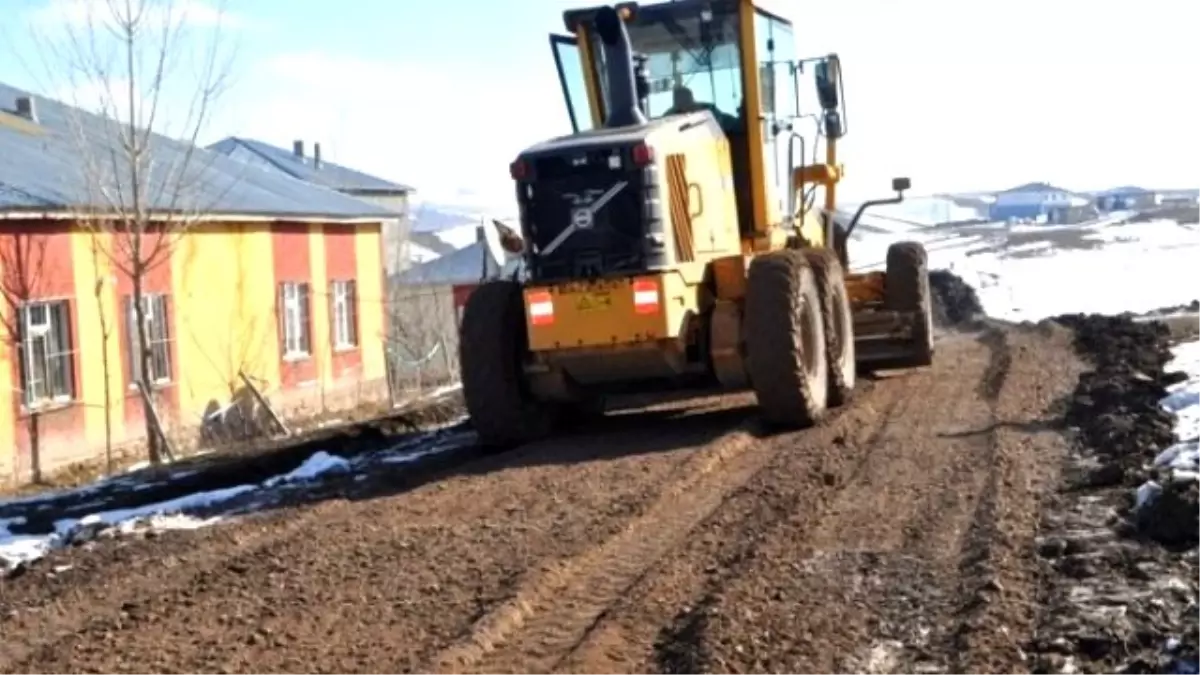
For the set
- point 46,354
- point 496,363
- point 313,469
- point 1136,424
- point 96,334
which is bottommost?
point 313,469

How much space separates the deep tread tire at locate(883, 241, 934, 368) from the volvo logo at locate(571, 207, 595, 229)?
199 inches

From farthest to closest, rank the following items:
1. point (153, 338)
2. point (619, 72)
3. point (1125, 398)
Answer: point (153, 338) < point (619, 72) < point (1125, 398)

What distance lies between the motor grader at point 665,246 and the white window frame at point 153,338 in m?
9.90

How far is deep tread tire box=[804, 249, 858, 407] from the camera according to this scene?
13203mm

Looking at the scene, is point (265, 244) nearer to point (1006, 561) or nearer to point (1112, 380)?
point (1112, 380)

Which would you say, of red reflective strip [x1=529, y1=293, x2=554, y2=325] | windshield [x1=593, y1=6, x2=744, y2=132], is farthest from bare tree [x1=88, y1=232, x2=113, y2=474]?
red reflective strip [x1=529, y1=293, x2=554, y2=325]

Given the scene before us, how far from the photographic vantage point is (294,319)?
27.6 m

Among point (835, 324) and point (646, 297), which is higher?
point (646, 297)

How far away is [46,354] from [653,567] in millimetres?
14417

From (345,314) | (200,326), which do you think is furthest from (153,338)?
(345,314)

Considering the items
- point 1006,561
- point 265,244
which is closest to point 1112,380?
point 1006,561

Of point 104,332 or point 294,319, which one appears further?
point 294,319

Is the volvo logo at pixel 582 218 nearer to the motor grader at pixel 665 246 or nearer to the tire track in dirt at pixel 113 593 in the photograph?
the motor grader at pixel 665 246

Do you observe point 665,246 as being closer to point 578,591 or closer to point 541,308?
point 541,308
